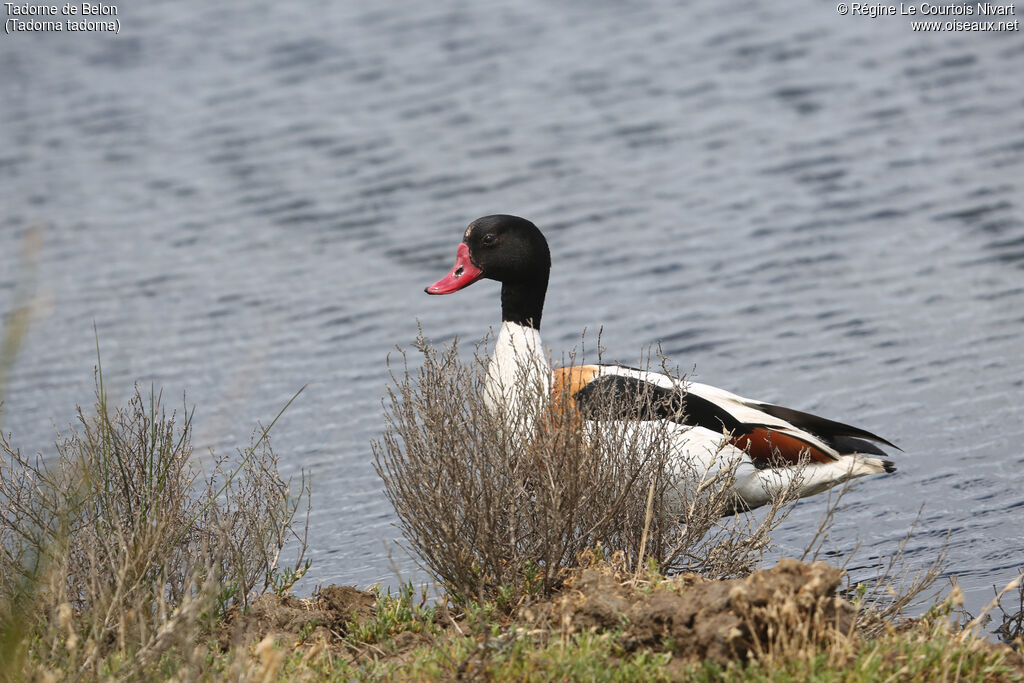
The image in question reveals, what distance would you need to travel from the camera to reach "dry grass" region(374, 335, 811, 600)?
5.03 metres

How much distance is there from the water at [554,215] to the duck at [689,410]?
0.36 m

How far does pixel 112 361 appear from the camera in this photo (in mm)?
9703

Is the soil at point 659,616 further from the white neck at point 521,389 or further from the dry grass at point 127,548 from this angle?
the white neck at point 521,389

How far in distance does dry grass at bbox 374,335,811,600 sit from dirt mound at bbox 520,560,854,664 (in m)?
0.53

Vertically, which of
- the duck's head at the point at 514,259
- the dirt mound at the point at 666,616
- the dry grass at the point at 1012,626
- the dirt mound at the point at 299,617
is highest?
the duck's head at the point at 514,259

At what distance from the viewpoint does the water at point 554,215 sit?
26.2 ft

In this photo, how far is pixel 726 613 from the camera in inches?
162

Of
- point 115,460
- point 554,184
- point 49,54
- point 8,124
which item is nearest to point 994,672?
point 115,460

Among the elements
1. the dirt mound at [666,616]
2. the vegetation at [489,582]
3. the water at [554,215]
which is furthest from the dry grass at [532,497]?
the water at [554,215]

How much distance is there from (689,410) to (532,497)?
3.77 ft

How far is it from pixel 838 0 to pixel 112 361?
40.0ft

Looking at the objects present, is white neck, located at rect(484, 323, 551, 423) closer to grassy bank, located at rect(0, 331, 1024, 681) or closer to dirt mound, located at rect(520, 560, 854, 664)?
grassy bank, located at rect(0, 331, 1024, 681)

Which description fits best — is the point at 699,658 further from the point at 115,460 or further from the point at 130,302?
the point at 130,302

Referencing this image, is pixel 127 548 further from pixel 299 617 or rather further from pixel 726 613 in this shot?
pixel 726 613
